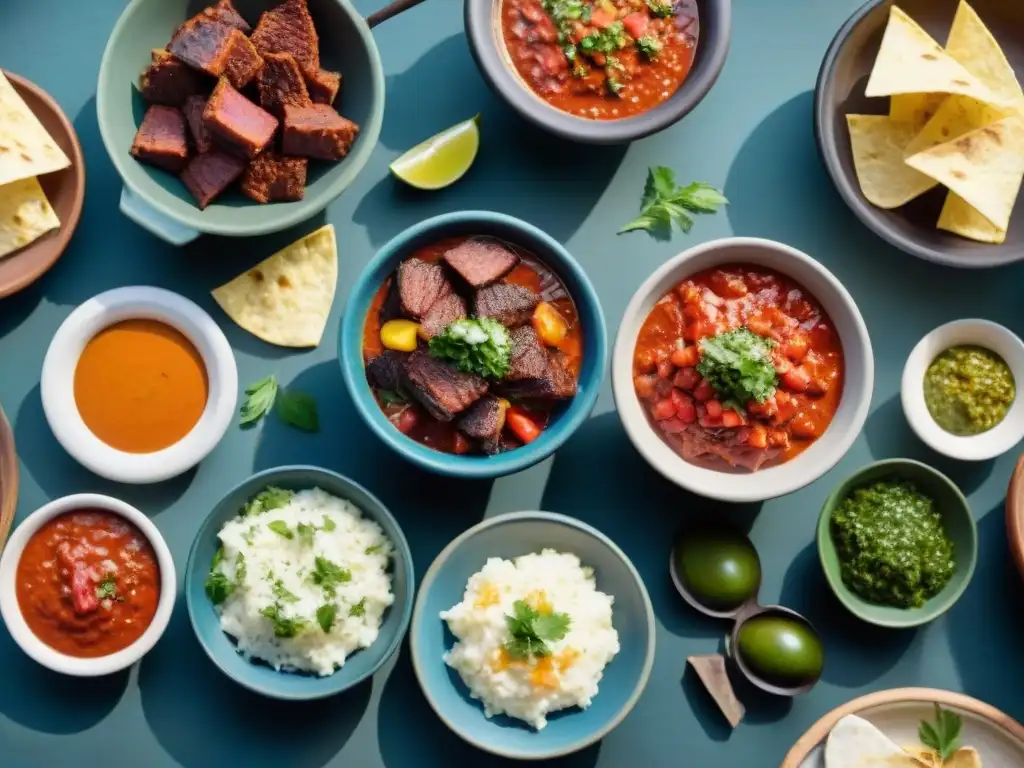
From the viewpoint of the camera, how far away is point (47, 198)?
4.20 m

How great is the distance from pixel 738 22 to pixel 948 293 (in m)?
1.38

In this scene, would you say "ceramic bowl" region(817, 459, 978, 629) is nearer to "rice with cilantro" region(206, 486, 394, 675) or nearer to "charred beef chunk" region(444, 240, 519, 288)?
"charred beef chunk" region(444, 240, 519, 288)

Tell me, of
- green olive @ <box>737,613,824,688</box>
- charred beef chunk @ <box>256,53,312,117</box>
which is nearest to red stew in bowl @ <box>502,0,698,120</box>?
charred beef chunk @ <box>256,53,312,117</box>

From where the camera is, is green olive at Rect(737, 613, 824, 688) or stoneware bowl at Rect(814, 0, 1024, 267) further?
stoneware bowl at Rect(814, 0, 1024, 267)

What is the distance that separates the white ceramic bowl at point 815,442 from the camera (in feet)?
13.1

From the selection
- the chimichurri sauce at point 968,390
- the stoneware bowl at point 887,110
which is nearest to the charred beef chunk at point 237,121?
the stoneware bowl at point 887,110

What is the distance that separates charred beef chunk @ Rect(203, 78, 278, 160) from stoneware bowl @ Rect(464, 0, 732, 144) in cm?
81

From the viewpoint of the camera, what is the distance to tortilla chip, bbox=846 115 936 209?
14.1 ft

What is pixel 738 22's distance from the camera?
4.61 m

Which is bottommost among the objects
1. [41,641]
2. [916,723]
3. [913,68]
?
[41,641]

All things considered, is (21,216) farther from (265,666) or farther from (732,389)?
(732,389)

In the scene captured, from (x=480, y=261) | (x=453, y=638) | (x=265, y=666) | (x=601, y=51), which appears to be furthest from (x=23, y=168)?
(x=453, y=638)

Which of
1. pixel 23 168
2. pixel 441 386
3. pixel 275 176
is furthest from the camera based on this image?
pixel 275 176

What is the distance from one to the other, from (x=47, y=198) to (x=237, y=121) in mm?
816
